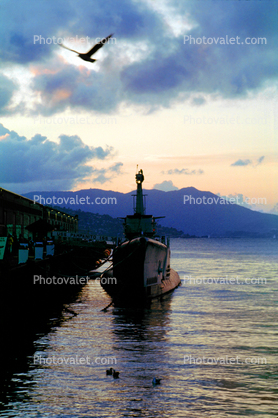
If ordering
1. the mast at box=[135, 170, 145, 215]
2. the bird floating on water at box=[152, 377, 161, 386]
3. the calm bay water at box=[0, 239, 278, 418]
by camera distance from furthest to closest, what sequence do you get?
the mast at box=[135, 170, 145, 215] < the bird floating on water at box=[152, 377, 161, 386] < the calm bay water at box=[0, 239, 278, 418]

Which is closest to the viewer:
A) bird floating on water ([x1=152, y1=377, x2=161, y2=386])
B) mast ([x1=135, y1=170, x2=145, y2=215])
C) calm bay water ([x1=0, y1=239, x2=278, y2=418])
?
calm bay water ([x1=0, y1=239, x2=278, y2=418])

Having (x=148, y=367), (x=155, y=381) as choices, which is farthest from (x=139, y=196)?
(x=155, y=381)

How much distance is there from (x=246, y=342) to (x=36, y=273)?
15303 mm

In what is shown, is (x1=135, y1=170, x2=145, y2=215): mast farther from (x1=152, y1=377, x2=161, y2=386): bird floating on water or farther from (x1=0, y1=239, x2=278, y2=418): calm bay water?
(x1=152, y1=377, x2=161, y2=386): bird floating on water

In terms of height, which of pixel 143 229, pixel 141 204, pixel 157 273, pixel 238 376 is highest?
pixel 141 204

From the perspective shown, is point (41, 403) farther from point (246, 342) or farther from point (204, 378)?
point (246, 342)

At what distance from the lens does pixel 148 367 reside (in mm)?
16312

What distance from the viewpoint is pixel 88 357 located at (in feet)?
57.6

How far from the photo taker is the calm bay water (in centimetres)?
1252

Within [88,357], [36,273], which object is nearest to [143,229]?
[36,273]

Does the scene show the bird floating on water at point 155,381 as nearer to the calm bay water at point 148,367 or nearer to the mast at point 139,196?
the calm bay water at point 148,367

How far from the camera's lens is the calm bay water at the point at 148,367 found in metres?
12.5

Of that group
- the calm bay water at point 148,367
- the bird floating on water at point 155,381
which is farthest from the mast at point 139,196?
the bird floating on water at point 155,381

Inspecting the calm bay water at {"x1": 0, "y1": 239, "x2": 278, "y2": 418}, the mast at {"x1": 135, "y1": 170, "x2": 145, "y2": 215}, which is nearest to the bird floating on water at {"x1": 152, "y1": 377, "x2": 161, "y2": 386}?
the calm bay water at {"x1": 0, "y1": 239, "x2": 278, "y2": 418}
